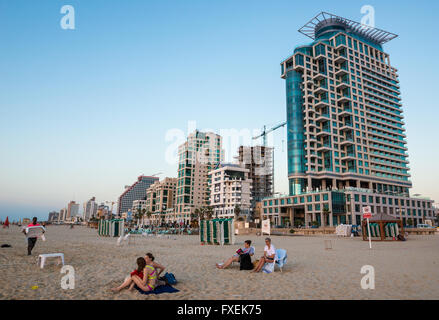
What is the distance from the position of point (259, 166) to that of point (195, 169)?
35901 millimetres

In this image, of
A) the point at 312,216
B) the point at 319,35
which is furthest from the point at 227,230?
the point at 319,35

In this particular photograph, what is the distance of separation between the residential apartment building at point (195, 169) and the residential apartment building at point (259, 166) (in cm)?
1369

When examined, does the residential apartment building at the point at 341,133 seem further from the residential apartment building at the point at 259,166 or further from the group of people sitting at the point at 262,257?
the group of people sitting at the point at 262,257

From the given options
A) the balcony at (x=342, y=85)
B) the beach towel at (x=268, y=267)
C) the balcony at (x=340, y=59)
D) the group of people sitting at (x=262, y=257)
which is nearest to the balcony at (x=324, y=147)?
the balcony at (x=342, y=85)

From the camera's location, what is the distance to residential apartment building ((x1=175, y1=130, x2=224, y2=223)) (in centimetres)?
13812

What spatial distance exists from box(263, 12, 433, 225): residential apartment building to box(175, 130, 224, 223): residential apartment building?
5035 centimetres

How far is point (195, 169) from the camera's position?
145375 millimetres

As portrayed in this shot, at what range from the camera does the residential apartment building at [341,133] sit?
85.5 metres

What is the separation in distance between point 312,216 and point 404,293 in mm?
78013

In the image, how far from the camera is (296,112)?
91.4 metres

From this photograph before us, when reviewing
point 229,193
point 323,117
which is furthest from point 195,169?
point 323,117

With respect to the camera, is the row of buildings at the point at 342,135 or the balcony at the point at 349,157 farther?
the balcony at the point at 349,157

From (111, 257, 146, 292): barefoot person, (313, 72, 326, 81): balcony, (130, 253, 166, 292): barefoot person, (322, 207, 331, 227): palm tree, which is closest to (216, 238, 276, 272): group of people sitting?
(130, 253, 166, 292): barefoot person
